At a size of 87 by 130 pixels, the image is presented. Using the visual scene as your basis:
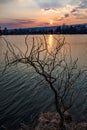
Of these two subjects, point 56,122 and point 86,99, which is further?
point 86,99

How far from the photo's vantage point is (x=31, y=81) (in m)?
25.0

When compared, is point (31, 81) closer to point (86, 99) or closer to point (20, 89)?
point (20, 89)

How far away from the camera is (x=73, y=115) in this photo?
15773 millimetres

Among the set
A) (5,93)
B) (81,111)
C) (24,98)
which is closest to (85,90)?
(81,111)

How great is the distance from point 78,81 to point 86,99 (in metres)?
5.33

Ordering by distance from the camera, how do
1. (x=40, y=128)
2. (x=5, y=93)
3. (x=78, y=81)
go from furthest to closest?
(x=78, y=81)
(x=5, y=93)
(x=40, y=128)

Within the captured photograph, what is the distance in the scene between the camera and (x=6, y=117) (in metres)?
15.6

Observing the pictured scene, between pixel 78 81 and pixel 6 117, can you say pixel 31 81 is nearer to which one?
pixel 78 81

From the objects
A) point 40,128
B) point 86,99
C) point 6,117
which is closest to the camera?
point 40,128

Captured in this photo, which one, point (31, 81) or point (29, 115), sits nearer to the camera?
point (29, 115)

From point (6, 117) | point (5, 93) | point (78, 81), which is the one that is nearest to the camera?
point (6, 117)

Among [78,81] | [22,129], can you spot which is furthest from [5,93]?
[78,81]

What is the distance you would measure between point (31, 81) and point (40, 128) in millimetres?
12177

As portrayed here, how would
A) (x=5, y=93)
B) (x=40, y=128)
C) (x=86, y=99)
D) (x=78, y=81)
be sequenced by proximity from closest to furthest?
(x=40, y=128) → (x=86, y=99) → (x=5, y=93) → (x=78, y=81)
